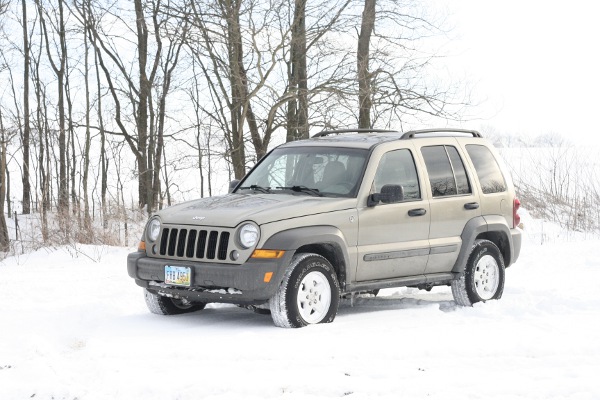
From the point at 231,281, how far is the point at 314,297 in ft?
2.74

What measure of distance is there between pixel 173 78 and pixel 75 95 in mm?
7188

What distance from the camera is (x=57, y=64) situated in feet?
112

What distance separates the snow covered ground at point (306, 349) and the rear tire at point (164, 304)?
4.7 inches

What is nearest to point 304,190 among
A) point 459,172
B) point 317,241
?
point 317,241

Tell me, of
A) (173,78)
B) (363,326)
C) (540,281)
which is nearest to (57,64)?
(173,78)

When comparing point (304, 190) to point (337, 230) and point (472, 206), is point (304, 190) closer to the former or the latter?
point (337, 230)

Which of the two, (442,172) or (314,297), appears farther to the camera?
(442,172)

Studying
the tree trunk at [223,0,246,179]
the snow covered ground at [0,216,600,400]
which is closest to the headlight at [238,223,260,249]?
the snow covered ground at [0,216,600,400]

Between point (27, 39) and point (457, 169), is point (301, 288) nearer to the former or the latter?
point (457, 169)

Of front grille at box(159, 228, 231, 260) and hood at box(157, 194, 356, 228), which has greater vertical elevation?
hood at box(157, 194, 356, 228)

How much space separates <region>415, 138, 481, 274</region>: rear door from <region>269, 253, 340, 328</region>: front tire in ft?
5.11

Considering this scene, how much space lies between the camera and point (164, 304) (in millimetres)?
8789

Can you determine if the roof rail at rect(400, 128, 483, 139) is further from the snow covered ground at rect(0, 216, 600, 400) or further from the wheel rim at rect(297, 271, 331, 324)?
the wheel rim at rect(297, 271, 331, 324)

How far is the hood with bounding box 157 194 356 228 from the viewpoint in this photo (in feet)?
25.5
